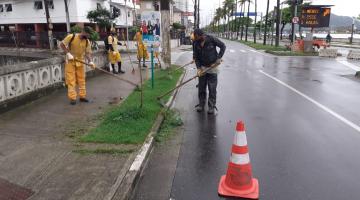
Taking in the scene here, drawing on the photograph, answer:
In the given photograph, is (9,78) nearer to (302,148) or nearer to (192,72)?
(302,148)

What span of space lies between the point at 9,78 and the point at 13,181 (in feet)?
12.3

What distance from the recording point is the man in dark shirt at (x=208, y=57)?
7.52 m

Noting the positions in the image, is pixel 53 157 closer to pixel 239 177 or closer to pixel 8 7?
pixel 239 177

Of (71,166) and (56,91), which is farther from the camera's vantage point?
(56,91)

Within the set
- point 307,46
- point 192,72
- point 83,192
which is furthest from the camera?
point 307,46

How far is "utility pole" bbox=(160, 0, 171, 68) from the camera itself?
46.2ft

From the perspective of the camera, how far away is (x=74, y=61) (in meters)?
8.03

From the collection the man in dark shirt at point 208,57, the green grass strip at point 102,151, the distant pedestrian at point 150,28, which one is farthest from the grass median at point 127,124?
the distant pedestrian at point 150,28

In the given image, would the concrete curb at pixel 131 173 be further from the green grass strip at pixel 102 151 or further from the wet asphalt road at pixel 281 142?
the wet asphalt road at pixel 281 142

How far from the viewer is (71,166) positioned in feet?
15.2

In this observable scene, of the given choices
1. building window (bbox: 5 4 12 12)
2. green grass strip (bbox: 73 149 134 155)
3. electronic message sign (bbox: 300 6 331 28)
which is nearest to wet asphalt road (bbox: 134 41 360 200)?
green grass strip (bbox: 73 149 134 155)

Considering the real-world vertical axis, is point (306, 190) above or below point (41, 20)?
below

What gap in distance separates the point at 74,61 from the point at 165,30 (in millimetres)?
6813

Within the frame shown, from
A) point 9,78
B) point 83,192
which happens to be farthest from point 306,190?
point 9,78
